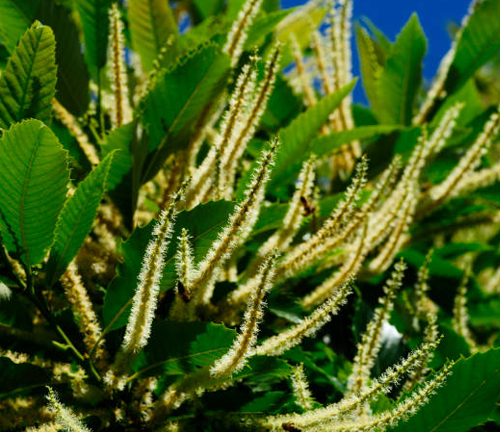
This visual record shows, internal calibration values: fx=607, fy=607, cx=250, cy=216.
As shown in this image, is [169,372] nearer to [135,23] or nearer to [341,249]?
[341,249]

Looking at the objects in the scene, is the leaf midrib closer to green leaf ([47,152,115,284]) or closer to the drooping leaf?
green leaf ([47,152,115,284])

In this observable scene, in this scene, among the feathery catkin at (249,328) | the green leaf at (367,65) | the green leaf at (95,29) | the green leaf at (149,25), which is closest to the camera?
the feathery catkin at (249,328)

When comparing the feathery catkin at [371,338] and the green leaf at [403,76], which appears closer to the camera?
the feathery catkin at [371,338]

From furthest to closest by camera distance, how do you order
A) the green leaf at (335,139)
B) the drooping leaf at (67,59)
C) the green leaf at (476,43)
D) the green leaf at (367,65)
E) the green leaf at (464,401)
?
the green leaf at (367,65) < the green leaf at (476,43) < the green leaf at (335,139) < the drooping leaf at (67,59) < the green leaf at (464,401)

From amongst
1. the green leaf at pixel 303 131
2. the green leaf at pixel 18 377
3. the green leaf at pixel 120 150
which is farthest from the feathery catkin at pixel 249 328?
the green leaf at pixel 303 131

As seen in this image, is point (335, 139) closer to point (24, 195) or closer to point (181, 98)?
point (181, 98)

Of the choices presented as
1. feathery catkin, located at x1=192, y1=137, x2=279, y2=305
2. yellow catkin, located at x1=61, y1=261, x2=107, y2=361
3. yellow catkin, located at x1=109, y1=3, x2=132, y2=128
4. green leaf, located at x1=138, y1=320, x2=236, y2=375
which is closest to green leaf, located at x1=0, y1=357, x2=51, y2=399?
yellow catkin, located at x1=61, y1=261, x2=107, y2=361

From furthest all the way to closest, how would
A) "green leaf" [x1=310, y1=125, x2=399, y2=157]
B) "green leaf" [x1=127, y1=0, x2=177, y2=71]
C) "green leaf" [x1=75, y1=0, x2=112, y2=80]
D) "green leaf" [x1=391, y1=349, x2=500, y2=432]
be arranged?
1. "green leaf" [x1=127, y1=0, x2=177, y2=71]
2. "green leaf" [x1=310, y1=125, x2=399, y2=157]
3. "green leaf" [x1=75, y1=0, x2=112, y2=80]
4. "green leaf" [x1=391, y1=349, x2=500, y2=432]

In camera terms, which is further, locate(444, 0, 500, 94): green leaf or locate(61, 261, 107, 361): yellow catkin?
locate(444, 0, 500, 94): green leaf

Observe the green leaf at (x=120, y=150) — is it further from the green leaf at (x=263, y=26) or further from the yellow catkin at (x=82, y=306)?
the green leaf at (x=263, y=26)
